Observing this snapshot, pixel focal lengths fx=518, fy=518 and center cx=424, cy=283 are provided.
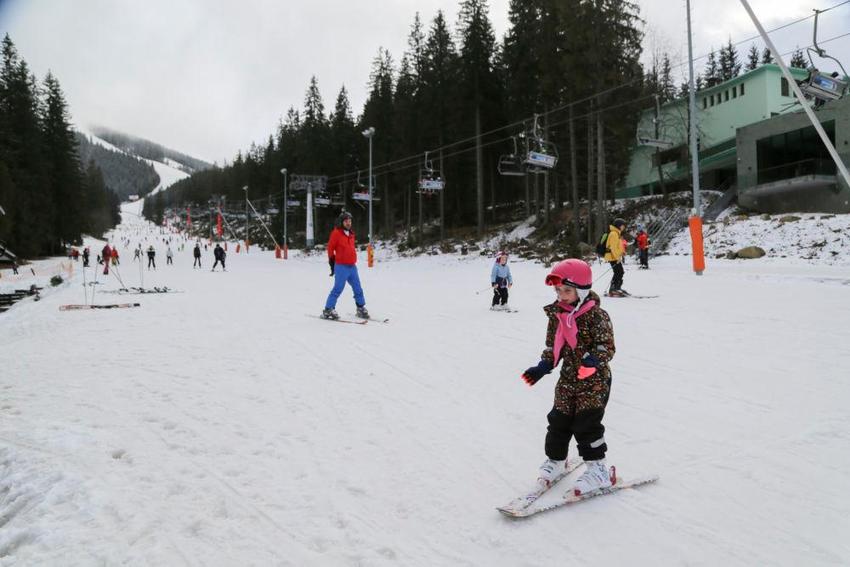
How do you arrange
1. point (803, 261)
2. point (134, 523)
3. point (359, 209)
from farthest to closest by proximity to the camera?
point (359, 209)
point (803, 261)
point (134, 523)

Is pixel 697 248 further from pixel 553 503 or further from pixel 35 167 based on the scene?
pixel 35 167

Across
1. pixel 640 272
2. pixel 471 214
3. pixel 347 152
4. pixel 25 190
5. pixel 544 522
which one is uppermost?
pixel 347 152

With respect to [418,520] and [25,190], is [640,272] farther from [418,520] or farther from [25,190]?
[25,190]

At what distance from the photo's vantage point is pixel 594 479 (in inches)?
125

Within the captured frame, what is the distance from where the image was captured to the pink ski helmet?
3033mm

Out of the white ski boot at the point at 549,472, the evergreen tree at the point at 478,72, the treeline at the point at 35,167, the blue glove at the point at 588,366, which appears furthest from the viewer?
the treeline at the point at 35,167

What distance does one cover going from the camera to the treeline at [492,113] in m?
25.2

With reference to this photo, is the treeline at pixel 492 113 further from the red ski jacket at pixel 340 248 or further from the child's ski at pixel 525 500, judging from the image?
the child's ski at pixel 525 500

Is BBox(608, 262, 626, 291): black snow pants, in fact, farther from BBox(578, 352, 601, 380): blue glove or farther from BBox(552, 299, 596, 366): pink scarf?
BBox(578, 352, 601, 380): blue glove

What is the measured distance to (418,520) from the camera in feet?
9.66

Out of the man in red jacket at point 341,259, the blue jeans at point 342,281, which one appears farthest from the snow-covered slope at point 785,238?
the man in red jacket at point 341,259

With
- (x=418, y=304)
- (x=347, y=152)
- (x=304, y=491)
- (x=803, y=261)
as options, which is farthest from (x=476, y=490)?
(x=347, y=152)

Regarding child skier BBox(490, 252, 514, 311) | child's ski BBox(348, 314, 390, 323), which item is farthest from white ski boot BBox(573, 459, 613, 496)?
child skier BBox(490, 252, 514, 311)

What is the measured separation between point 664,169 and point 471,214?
15230 mm
